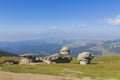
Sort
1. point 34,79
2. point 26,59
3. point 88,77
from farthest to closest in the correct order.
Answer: point 26,59 → point 88,77 → point 34,79

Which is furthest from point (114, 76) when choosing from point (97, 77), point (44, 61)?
point (44, 61)

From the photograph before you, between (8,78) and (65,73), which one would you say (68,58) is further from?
(8,78)

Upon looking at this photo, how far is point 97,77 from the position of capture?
163 ft

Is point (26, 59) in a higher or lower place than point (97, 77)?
higher

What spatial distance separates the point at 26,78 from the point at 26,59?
42763mm

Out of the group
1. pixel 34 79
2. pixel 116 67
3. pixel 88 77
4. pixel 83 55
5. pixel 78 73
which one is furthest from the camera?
pixel 83 55

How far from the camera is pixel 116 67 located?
65.4 m

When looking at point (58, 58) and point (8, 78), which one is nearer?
point (8, 78)

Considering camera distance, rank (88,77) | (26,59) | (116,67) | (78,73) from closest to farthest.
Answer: (88,77)
(78,73)
(116,67)
(26,59)

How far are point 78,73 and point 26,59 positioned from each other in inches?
1414

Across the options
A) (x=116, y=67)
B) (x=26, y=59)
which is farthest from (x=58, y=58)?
(x=116, y=67)

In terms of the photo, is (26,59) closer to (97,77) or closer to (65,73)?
(65,73)

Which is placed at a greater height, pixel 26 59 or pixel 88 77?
pixel 26 59

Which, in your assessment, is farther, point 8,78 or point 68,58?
point 68,58
